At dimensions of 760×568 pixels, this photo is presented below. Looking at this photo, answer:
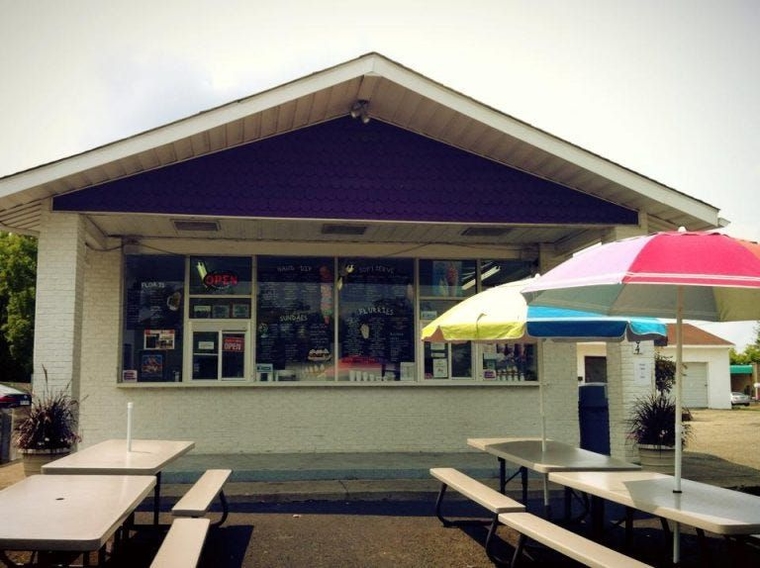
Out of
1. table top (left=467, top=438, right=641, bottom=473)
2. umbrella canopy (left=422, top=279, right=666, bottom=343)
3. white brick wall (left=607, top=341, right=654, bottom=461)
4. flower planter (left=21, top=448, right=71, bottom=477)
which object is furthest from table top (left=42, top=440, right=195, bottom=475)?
white brick wall (left=607, top=341, right=654, bottom=461)

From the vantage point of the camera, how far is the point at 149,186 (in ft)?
35.2

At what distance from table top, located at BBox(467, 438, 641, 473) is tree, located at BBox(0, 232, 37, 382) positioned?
34.4 metres

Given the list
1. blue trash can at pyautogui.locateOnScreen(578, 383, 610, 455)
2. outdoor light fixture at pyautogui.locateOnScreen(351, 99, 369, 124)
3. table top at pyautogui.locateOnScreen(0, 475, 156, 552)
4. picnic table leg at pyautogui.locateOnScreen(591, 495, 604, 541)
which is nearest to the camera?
table top at pyautogui.locateOnScreen(0, 475, 156, 552)

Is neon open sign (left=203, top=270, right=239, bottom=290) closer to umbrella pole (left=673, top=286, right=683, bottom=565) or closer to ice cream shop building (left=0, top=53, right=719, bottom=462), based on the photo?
ice cream shop building (left=0, top=53, right=719, bottom=462)

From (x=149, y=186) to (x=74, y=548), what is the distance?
718cm

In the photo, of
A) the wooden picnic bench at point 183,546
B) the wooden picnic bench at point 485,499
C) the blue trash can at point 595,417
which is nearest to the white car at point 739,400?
the blue trash can at point 595,417

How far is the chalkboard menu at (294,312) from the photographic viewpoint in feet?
43.3

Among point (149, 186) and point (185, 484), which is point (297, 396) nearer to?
point (185, 484)

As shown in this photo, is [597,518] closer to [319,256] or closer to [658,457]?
[658,457]

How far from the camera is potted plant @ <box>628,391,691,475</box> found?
10.6m

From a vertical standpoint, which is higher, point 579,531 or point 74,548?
point 74,548

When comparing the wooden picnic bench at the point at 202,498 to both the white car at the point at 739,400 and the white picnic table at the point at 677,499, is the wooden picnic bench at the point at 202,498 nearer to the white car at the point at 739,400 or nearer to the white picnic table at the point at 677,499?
the white picnic table at the point at 677,499

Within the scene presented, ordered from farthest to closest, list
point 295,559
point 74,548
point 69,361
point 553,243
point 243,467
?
point 553,243 → point 243,467 → point 69,361 → point 295,559 → point 74,548

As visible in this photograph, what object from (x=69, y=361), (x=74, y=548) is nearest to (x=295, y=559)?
(x=74, y=548)
